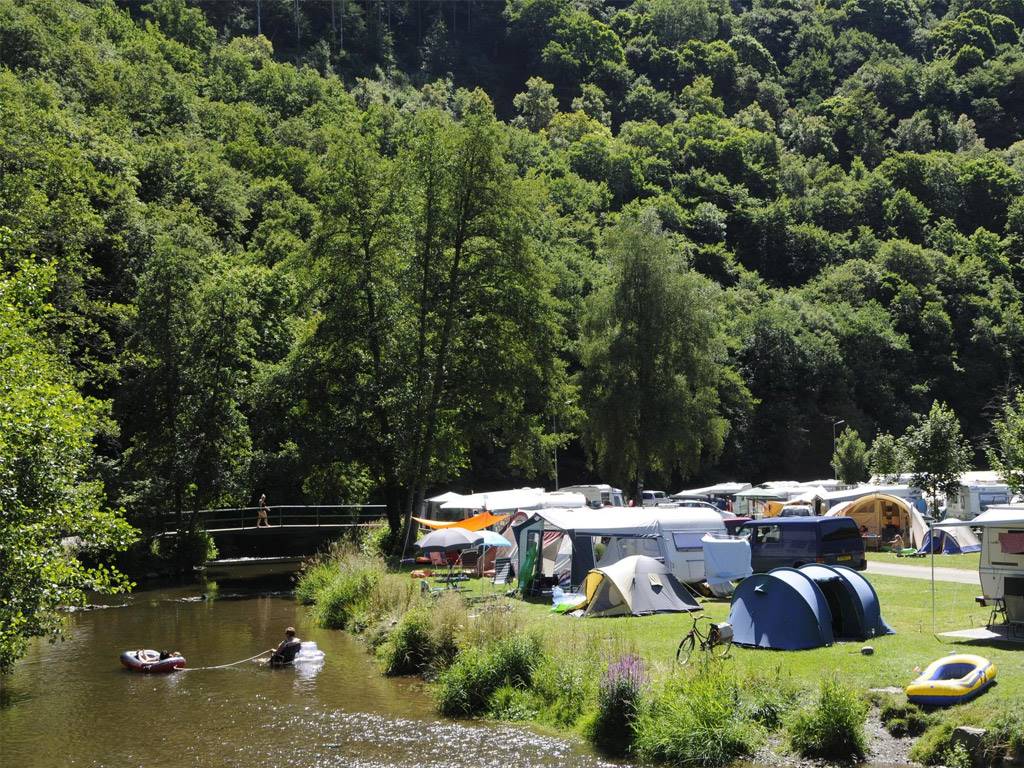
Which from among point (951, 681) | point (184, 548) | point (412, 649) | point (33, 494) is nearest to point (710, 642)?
point (951, 681)

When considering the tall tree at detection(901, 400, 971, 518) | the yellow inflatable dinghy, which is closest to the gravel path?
the tall tree at detection(901, 400, 971, 518)

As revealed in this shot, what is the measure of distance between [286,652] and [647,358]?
31.3m

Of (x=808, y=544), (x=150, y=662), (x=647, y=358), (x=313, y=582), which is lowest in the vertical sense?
(x=150, y=662)

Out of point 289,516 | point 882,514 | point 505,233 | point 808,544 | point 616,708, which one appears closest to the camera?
point 616,708

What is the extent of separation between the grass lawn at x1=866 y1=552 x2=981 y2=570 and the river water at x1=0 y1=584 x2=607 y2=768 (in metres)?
17.6

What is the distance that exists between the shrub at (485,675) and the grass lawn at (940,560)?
16814mm

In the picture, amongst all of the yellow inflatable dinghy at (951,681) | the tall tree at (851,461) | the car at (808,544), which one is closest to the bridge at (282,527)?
the car at (808,544)

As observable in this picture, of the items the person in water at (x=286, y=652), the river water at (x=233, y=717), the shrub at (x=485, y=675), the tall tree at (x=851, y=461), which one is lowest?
the river water at (x=233, y=717)

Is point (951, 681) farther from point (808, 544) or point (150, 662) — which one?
point (150, 662)

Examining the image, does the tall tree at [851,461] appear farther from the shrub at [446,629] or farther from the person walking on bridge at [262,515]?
the shrub at [446,629]

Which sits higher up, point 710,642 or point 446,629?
point 710,642

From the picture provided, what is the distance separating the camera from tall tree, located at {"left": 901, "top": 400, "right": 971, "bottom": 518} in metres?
38.2

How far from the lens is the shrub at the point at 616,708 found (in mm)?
14031

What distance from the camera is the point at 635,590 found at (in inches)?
838
